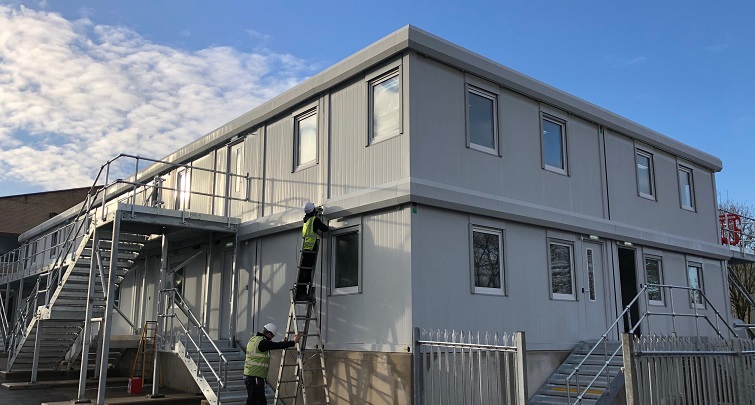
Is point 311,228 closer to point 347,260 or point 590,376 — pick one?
point 347,260

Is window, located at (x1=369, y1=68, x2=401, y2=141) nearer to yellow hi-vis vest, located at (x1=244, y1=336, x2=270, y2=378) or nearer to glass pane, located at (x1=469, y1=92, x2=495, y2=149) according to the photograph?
glass pane, located at (x1=469, y1=92, x2=495, y2=149)

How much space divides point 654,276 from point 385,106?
8.94m

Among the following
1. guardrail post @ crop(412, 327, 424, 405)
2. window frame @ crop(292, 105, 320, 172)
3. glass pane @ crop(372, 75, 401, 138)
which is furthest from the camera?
window frame @ crop(292, 105, 320, 172)

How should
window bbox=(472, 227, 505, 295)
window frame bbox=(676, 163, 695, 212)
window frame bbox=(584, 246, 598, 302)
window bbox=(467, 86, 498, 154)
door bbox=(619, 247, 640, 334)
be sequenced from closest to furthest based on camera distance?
1. window bbox=(472, 227, 505, 295)
2. window bbox=(467, 86, 498, 154)
3. window frame bbox=(584, 246, 598, 302)
4. door bbox=(619, 247, 640, 334)
5. window frame bbox=(676, 163, 695, 212)

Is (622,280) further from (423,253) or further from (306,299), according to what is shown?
(306,299)

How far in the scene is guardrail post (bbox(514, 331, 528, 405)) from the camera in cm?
814

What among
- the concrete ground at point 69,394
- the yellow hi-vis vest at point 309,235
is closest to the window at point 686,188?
the yellow hi-vis vest at point 309,235

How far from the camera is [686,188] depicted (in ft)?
61.1

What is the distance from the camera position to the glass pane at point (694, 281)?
17.3m

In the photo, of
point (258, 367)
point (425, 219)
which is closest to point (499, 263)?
point (425, 219)

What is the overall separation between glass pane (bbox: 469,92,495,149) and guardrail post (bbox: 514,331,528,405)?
5.41 meters

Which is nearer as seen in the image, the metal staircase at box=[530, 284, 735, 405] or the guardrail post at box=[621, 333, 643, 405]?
the guardrail post at box=[621, 333, 643, 405]

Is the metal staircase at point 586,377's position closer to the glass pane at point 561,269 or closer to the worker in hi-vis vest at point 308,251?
the glass pane at point 561,269

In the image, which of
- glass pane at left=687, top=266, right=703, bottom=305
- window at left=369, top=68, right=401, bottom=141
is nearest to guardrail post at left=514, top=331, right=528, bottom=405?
window at left=369, top=68, right=401, bottom=141
